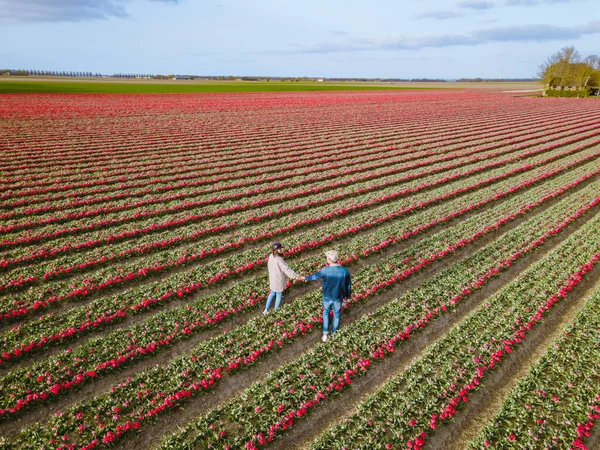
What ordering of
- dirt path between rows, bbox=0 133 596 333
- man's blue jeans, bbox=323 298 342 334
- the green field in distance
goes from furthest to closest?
1. the green field in distance
2. dirt path between rows, bbox=0 133 596 333
3. man's blue jeans, bbox=323 298 342 334

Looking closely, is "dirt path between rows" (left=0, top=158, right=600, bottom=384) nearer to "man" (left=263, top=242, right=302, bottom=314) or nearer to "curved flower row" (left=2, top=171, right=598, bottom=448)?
"curved flower row" (left=2, top=171, right=598, bottom=448)

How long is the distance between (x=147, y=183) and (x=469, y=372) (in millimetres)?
20513

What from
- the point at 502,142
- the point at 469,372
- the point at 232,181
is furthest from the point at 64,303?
the point at 502,142

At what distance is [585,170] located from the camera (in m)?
25.0

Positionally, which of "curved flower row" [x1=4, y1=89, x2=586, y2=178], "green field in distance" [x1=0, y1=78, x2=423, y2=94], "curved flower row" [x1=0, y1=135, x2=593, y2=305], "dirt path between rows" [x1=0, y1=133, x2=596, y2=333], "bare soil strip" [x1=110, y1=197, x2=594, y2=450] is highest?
"green field in distance" [x1=0, y1=78, x2=423, y2=94]

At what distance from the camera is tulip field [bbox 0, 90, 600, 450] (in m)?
7.30

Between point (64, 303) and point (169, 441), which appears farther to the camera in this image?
point (64, 303)

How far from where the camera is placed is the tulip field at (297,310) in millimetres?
7305

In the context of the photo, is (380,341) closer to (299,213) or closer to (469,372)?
(469,372)

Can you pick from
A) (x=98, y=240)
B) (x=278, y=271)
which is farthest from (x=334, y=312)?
(x=98, y=240)

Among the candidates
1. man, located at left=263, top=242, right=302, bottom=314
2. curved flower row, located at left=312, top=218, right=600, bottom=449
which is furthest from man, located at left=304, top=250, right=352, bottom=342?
curved flower row, located at left=312, top=218, right=600, bottom=449

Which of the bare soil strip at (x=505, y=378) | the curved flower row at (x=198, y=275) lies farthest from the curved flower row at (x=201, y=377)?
the curved flower row at (x=198, y=275)

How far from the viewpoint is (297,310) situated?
35.1 ft

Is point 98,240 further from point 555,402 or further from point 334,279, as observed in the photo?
point 555,402
